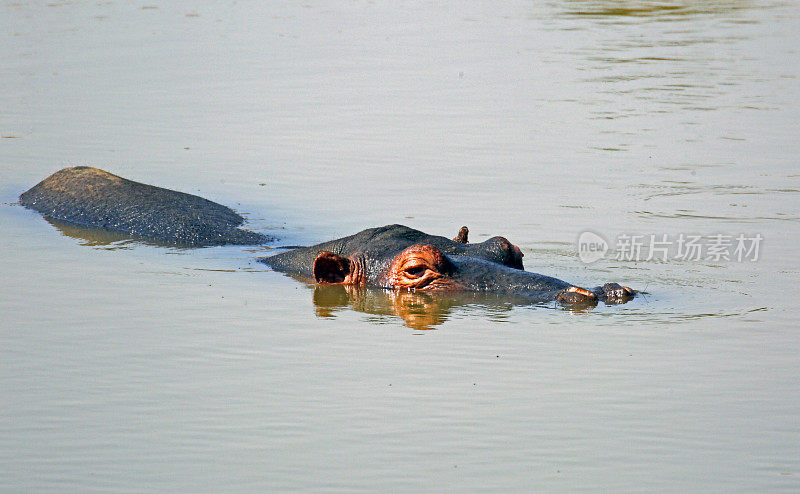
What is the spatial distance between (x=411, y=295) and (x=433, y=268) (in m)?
0.32

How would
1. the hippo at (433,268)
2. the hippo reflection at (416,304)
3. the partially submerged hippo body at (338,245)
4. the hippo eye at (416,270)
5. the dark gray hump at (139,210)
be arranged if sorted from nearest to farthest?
the hippo reflection at (416,304), the hippo at (433,268), the partially submerged hippo body at (338,245), the hippo eye at (416,270), the dark gray hump at (139,210)

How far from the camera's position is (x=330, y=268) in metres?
9.19

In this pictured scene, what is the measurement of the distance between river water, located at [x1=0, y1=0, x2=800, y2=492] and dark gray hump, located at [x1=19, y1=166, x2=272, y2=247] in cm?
22

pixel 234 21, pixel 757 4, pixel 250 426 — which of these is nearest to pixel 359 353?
pixel 250 426

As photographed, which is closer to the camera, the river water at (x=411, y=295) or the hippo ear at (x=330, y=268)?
the river water at (x=411, y=295)

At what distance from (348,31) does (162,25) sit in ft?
12.8

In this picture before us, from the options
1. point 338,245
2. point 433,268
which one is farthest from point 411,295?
point 338,245

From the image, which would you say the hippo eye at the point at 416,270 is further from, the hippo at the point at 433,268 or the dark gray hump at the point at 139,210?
the dark gray hump at the point at 139,210

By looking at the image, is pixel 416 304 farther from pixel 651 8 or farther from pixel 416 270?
pixel 651 8

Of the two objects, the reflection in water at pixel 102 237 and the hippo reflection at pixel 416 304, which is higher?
the reflection in water at pixel 102 237

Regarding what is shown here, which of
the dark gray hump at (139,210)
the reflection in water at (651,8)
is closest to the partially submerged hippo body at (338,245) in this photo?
the dark gray hump at (139,210)

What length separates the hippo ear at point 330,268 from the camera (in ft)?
29.9

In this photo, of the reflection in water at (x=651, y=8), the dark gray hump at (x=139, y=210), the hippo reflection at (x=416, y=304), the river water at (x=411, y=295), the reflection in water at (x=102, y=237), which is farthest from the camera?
the reflection in water at (x=651, y=8)

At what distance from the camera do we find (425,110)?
54.2 ft
